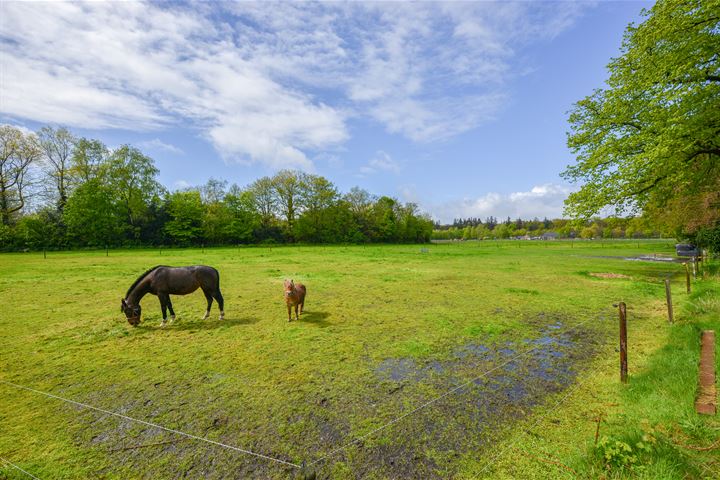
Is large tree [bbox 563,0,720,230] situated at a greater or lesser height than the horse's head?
greater

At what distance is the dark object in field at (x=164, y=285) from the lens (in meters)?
8.99

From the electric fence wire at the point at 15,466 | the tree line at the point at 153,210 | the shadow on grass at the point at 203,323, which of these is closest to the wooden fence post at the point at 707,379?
the electric fence wire at the point at 15,466

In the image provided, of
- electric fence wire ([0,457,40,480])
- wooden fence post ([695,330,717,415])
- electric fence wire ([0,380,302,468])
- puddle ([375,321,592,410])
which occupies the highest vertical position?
wooden fence post ([695,330,717,415])

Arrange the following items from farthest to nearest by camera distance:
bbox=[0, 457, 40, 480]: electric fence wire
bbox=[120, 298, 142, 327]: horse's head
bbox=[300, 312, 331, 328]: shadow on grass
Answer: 1. bbox=[300, 312, 331, 328]: shadow on grass
2. bbox=[120, 298, 142, 327]: horse's head
3. bbox=[0, 457, 40, 480]: electric fence wire

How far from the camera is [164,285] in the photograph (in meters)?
9.15

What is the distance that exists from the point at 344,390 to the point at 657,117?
16.7 meters

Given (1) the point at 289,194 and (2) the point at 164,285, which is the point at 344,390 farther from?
(1) the point at 289,194

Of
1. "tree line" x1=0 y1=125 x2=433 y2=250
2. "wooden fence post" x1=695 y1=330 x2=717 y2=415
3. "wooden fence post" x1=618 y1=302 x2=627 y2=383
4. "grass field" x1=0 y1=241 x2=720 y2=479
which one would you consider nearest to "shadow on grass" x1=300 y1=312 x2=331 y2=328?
"grass field" x1=0 y1=241 x2=720 y2=479

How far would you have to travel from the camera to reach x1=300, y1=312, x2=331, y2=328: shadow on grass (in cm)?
930

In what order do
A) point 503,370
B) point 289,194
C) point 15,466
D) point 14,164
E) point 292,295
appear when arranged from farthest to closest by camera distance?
1. point 289,194
2. point 14,164
3. point 292,295
4. point 503,370
5. point 15,466

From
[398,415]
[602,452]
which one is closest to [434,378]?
[398,415]

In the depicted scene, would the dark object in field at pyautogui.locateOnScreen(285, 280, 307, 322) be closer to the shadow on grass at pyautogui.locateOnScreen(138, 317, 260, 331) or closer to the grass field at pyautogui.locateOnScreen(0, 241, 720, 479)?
the grass field at pyautogui.locateOnScreen(0, 241, 720, 479)

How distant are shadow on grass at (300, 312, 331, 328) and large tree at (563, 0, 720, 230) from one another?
45.5ft

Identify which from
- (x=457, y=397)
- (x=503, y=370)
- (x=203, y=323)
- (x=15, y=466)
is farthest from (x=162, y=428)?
(x=503, y=370)
